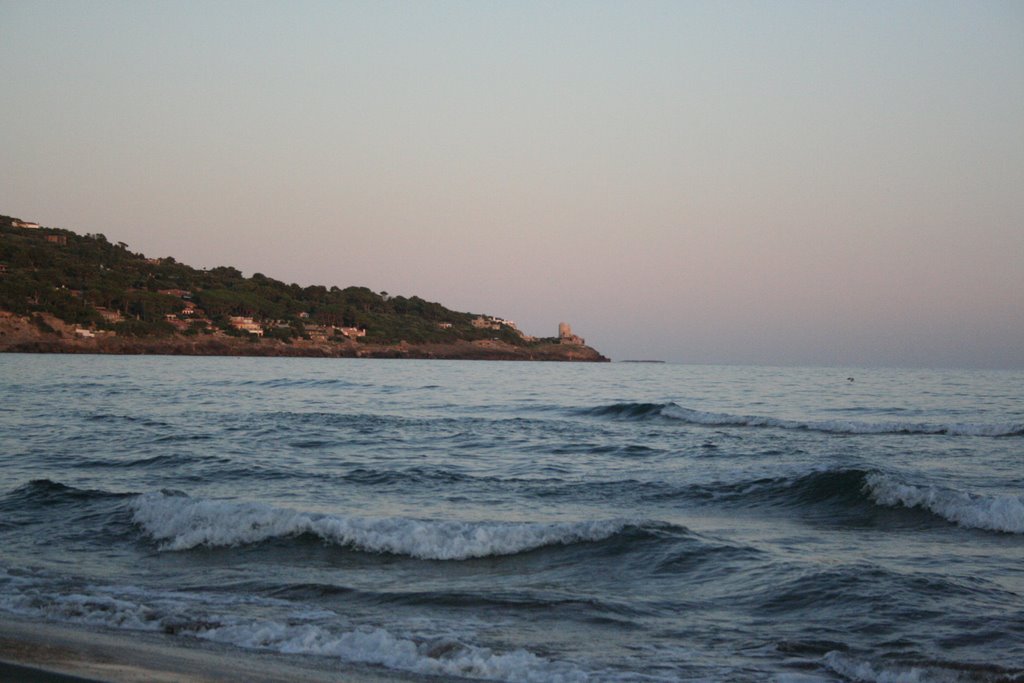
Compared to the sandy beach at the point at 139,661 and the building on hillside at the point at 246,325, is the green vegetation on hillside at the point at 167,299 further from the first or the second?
the sandy beach at the point at 139,661

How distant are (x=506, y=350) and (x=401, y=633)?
17870 centimetres

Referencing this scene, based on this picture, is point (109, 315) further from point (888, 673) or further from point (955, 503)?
point (888, 673)

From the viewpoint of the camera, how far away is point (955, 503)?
13.5m

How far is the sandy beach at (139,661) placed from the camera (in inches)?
224

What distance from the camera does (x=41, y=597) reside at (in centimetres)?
826

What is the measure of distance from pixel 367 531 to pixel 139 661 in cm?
546

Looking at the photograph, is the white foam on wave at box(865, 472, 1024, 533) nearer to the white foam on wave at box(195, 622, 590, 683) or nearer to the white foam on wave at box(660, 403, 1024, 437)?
the white foam on wave at box(195, 622, 590, 683)

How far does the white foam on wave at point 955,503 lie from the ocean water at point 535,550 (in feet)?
0.14

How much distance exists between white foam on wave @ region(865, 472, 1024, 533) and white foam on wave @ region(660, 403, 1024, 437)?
13242mm

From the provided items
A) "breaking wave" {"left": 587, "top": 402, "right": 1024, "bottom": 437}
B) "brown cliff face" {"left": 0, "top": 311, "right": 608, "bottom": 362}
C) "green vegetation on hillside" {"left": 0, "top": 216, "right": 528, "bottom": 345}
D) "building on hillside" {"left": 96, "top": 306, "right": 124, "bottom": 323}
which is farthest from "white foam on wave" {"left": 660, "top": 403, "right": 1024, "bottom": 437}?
"building on hillside" {"left": 96, "top": 306, "right": 124, "bottom": 323}

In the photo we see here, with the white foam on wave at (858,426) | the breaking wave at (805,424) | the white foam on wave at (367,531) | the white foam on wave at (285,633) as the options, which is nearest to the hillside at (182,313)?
the breaking wave at (805,424)

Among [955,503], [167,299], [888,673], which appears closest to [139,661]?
[888,673]

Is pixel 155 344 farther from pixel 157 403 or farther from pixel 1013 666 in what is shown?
pixel 1013 666

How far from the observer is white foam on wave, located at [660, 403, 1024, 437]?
26.5 m
